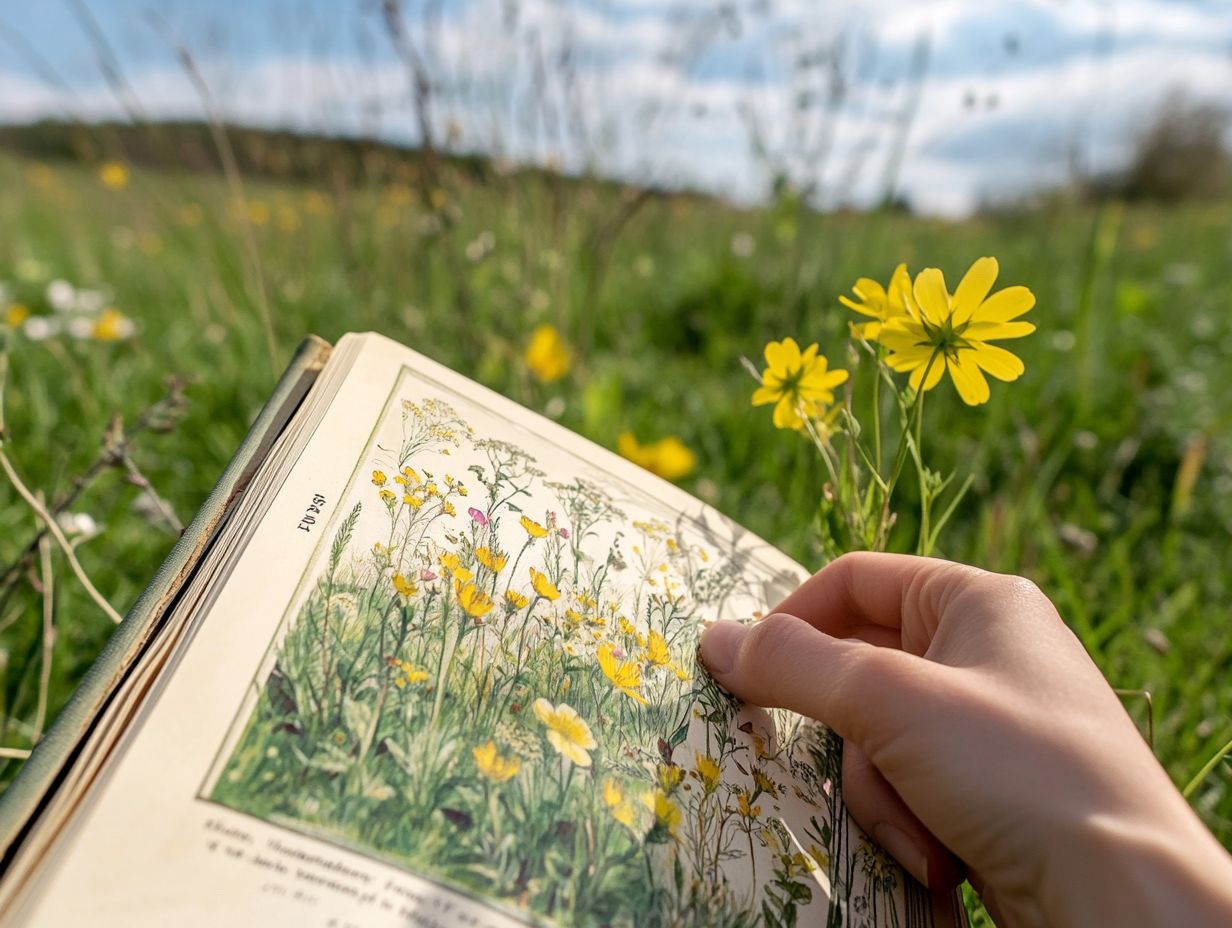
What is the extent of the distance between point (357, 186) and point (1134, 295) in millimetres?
2697

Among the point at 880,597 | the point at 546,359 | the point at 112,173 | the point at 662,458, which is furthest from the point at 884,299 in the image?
the point at 112,173

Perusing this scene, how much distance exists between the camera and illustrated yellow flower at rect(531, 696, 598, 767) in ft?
1.89

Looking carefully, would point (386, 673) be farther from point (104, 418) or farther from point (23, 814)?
point (104, 418)

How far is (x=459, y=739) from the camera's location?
1.81ft

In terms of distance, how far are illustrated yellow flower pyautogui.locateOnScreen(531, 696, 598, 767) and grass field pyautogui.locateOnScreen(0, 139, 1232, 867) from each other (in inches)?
20.1

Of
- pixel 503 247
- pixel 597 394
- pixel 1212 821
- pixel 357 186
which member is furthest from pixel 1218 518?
pixel 357 186

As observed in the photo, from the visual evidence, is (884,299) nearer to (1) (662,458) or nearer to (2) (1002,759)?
(2) (1002,759)

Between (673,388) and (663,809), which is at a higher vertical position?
(673,388)

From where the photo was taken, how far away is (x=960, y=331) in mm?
650

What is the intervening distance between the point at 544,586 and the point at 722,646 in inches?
6.0

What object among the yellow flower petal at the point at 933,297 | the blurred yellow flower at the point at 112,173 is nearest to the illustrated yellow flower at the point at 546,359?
the yellow flower petal at the point at 933,297

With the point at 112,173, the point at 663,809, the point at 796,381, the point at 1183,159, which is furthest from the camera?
the point at 1183,159

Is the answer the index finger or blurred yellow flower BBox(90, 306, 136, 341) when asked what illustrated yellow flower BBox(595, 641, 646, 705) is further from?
blurred yellow flower BBox(90, 306, 136, 341)

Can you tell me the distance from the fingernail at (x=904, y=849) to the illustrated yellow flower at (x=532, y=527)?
0.34m
